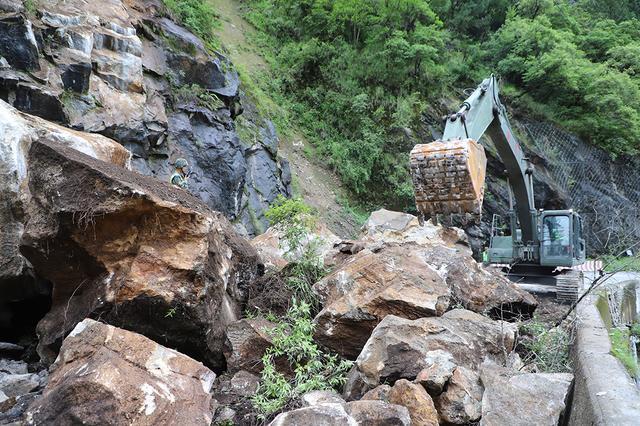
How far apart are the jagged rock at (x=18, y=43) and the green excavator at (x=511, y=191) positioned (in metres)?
5.96

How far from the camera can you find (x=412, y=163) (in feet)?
17.7

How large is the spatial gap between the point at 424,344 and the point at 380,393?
1.98 feet

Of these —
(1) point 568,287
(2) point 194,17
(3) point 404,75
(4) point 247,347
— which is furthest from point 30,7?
(3) point 404,75

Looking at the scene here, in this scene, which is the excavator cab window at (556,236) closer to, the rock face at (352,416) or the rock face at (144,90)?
the rock face at (144,90)

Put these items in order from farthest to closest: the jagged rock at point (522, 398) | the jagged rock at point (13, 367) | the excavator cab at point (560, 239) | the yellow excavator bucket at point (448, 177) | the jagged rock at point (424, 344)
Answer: the excavator cab at point (560, 239) → the yellow excavator bucket at point (448, 177) → the jagged rock at point (13, 367) → the jagged rock at point (424, 344) → the jagged rock at point (522, 398)

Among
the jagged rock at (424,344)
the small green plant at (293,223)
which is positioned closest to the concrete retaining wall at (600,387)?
the jagged rock at (424,344)

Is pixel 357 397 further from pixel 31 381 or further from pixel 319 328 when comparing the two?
pixel 31 381

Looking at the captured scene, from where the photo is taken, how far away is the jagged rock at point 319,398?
9.19ft

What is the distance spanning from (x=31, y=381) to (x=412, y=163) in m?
4.32

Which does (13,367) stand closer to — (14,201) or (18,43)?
(14,201)

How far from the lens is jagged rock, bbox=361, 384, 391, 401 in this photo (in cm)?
272

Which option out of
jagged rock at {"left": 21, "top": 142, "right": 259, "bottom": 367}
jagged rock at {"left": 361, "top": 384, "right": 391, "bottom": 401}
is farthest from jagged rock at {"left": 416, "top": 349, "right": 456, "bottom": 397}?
jagged rock at {"left": 21, "top": 142, "right": 259, "bottom": 367}

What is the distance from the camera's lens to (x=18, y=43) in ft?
21.7

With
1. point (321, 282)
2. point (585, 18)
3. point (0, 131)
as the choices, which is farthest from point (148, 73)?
point (585, 18)
